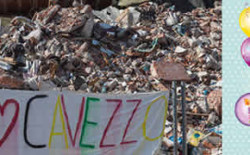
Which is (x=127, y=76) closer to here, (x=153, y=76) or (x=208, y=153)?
(x=153, y=76)

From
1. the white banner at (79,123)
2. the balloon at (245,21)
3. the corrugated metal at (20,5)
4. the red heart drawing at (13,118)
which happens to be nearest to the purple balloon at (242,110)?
the balloon at (245,21)

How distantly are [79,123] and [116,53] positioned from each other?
5831 mm

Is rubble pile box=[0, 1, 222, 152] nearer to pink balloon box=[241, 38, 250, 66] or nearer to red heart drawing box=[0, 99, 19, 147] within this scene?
pink balloon box=[241, 38, 250, 66]

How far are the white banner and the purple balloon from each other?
117 cm

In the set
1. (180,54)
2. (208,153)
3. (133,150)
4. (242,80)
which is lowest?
(208,153)

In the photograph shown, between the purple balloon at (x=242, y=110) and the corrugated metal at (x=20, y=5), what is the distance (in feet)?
31.9

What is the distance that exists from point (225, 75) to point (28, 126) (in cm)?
245

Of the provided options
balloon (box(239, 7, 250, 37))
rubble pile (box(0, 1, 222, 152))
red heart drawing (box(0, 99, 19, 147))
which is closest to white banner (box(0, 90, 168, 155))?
red heart drawing (box(0, 99, 19, 147))

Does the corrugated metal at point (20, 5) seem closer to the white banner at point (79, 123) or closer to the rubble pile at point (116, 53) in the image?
the rubble pile at point (116, 53)

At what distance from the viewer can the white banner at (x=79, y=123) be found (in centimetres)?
309

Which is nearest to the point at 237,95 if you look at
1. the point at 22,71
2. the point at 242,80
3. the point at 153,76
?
the point at 242,80

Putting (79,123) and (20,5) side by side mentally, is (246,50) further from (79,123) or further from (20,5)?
(20,5)

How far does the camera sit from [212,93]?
745 centimetres

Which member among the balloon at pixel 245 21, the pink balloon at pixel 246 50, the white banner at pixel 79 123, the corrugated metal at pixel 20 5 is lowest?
the white banner at pixel 79 123
